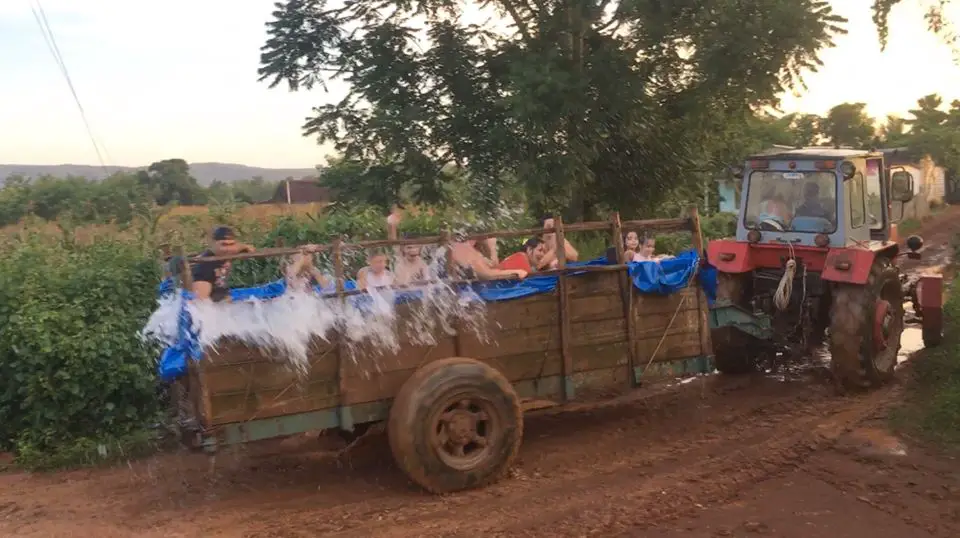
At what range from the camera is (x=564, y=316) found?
6.20 metres

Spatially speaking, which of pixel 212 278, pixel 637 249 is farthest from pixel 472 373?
pixel 637 249

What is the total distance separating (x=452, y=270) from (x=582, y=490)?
1.79m

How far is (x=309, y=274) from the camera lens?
5.77 meters

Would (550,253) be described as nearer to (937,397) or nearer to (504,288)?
(504,288)

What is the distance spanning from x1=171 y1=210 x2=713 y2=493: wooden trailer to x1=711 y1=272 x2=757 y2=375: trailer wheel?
1.76m

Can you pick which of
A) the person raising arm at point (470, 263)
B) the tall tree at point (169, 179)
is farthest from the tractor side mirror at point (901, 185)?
the tall tree at point (169, 179)

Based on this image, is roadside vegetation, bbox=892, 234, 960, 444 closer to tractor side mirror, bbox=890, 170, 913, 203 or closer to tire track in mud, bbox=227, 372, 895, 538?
tire track in mud, bbox=227, 372, 895, 538

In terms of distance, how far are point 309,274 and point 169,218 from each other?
5494 millimetres

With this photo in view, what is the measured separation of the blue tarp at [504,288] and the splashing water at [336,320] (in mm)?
49

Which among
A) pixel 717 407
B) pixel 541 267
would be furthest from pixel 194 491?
pixel 717 407

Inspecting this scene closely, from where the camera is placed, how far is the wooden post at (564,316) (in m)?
6.20

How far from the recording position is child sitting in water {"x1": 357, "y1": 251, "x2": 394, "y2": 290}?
5.79 meters

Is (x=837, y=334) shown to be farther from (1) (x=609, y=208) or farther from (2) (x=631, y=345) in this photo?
(1) (x=609, y=208)

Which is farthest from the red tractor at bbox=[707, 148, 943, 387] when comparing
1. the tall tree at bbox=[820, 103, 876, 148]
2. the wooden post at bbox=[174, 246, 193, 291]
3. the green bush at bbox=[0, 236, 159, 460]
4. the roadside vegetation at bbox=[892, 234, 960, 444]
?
the tall tree at bbox=[820, 103, 876, 148]
